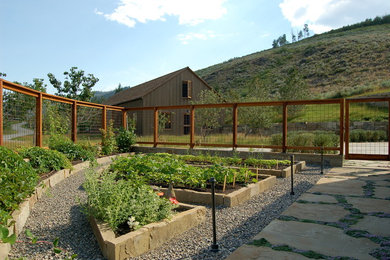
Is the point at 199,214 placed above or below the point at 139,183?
below

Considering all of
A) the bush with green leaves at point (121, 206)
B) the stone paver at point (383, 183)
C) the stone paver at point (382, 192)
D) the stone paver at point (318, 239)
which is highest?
the bush with green leaves at point (121, 206)

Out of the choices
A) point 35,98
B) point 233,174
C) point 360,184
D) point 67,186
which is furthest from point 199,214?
point 35,98

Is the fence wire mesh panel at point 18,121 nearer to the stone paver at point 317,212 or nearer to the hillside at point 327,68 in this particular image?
the stone paver at point 317,212

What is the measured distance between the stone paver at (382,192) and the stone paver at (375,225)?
4.24 feet

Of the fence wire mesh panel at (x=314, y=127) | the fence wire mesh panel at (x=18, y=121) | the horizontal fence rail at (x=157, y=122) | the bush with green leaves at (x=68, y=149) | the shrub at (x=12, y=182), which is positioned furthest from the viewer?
the fence wire mesh panel at (x=314, y=127)

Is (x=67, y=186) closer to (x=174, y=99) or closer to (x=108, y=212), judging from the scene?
(x=108, y=212)

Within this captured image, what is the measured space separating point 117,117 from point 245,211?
8.87 metres

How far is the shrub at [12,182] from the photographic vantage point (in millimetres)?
3154

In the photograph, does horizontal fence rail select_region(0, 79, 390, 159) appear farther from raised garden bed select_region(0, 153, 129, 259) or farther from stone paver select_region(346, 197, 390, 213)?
stone paver select_region(346, 197, 390, 213)

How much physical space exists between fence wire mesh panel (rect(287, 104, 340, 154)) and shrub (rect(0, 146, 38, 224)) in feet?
22.3

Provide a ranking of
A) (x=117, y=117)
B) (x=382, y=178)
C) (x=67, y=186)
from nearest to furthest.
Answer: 1. (x=67, y=186)
2. (x=382, y=178)
3. (x=117, y=117)

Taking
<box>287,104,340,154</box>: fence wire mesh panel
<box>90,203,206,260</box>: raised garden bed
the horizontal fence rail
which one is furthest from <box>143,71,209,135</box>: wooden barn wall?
<box>90,203,206,260</box>: raised garden bed

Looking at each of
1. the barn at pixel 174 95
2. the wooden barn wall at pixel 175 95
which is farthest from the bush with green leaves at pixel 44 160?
the wooden barn wall at pixel 175 95

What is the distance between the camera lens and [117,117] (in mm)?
11891
